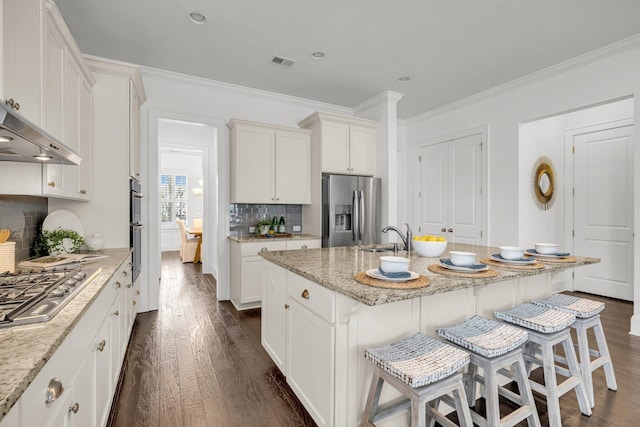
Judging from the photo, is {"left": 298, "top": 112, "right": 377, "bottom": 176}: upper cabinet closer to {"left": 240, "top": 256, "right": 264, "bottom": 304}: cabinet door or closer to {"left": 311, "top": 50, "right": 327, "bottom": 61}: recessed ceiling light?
{"left": 311, "top": 50, "right": 327, "bottom": 61}: recessed ceiling light

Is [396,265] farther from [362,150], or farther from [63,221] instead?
[362,150]

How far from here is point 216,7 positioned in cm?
249

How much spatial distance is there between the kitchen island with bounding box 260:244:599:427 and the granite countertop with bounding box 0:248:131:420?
959 mm

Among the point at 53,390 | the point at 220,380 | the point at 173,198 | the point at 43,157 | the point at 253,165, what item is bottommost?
the point at 220,380

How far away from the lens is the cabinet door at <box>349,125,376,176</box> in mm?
4297

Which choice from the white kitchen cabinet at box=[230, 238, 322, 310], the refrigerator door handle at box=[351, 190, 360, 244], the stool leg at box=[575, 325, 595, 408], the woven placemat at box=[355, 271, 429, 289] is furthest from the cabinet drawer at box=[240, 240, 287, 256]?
the stool leg at box=[575, 325, 595, 408]

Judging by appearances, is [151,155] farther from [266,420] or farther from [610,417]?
[610,417]

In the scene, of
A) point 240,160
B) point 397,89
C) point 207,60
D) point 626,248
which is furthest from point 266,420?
point 626,248

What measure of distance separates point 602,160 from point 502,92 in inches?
66.9

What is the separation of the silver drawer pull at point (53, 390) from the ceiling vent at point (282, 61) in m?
3.25

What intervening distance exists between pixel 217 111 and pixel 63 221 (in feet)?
7.39

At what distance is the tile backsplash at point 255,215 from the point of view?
4.16 m

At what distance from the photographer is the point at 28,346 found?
83cm

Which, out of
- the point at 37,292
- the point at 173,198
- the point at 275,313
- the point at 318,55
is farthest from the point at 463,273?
the point at 173,198
